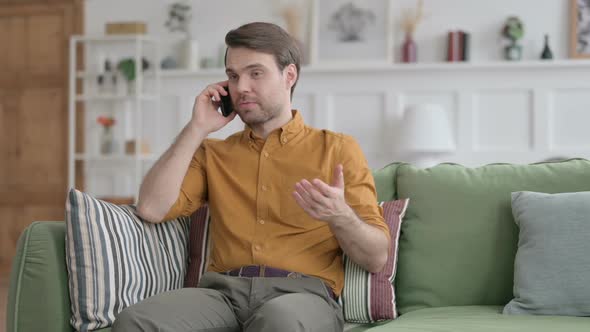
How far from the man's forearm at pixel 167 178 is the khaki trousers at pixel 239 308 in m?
0.24

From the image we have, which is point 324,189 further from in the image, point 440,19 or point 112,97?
point 112,97

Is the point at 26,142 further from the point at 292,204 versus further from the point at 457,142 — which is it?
the point at 292,204

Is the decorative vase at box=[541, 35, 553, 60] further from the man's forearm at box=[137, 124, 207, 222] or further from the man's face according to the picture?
the man's forearm at box=[137, 124, 207, 222]

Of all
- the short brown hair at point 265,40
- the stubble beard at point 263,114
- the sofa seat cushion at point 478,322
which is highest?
the short brown hair at point 265,40

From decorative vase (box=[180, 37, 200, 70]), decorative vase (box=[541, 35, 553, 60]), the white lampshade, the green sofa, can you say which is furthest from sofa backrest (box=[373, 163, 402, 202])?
decorative vase (box=[180, 37, 200, 70])

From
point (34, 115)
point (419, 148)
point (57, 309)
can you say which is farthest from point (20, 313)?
point (34, 115)

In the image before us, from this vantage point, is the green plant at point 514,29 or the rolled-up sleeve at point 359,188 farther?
the green plant at point 514,29

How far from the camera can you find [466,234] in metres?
2.32

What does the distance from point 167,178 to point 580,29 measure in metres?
4.07

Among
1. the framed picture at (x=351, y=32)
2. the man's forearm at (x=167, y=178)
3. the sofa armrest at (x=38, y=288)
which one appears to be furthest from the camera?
the framed picture at (x=351, y=32)

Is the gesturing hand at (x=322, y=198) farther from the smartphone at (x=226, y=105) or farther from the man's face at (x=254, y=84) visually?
the smartphone at (x=226, y=105)

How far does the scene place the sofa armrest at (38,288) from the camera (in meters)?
2.00

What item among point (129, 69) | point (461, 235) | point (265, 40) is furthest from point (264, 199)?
point (129, 69)

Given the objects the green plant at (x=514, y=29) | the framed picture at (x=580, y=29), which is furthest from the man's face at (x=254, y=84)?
the framed picture at (x=580, y=29)
